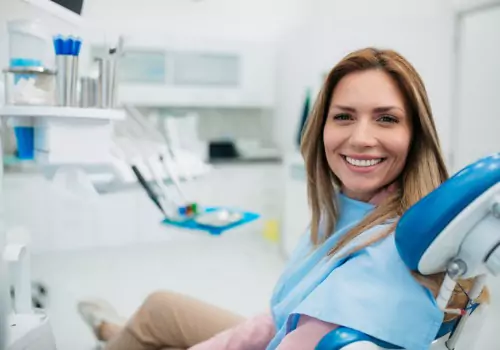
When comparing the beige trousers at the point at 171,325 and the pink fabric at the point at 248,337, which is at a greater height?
the pink fabric at the point at 248,337

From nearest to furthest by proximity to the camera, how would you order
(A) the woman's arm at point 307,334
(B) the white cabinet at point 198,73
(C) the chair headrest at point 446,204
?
1. (C) the chair headrest at point 446,204
2. (A) the woman's arm at point 307,334
3. (B) the white cabinet at point 198,73

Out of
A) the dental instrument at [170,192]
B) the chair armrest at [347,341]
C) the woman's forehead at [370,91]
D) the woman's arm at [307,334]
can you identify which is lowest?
the woman's arm at [307,334]

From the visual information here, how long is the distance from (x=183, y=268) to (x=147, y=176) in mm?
1372

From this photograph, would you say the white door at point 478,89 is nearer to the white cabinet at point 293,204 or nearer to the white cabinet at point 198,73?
the white cabinet at point 293,204

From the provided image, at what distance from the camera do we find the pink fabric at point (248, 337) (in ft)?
3.70

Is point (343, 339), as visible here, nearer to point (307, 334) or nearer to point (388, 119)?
point (307, 334)

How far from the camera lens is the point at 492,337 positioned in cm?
166

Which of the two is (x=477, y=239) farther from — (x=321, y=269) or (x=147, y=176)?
(x=147, y=176)

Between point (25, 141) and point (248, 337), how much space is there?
2.13ft

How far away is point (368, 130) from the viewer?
925mm

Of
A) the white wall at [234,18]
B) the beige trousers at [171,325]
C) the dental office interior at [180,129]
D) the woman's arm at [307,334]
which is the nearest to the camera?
the woman's arm at [307,334]

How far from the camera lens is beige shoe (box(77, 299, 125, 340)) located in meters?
1.45

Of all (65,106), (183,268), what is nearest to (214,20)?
(183,268)

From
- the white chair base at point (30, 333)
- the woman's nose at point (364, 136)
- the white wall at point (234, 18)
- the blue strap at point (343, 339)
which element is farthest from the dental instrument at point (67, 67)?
the white wall at point (234, 18)
